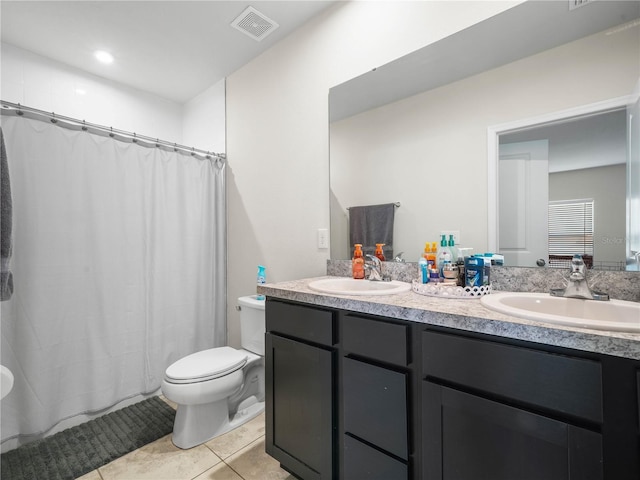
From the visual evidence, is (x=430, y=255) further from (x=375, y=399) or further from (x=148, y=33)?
(x=148, y=33)

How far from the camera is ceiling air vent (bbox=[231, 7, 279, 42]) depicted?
174 centimetres

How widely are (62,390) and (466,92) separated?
8.52 ft

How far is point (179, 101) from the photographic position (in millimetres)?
2773

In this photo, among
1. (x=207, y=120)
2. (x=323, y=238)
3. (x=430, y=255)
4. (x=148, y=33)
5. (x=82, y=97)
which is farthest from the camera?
(x=207, y=120)

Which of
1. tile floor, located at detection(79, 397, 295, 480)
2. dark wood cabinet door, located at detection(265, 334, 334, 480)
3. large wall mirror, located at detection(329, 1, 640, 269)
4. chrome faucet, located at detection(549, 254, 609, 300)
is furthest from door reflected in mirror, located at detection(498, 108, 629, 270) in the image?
tile floor, located at detection(79, 397, 295, 480)

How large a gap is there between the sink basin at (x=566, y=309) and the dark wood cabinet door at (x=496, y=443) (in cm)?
23

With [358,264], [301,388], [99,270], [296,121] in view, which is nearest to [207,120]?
[296,121]

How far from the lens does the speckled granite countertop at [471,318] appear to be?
0.62 meters

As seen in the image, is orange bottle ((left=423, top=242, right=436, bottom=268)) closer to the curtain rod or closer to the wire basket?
the wire basket

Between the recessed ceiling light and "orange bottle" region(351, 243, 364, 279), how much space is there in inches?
86.4

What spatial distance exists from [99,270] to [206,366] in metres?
0.91

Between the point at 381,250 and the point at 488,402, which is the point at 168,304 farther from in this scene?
the point at 488,402

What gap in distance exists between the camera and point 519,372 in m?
0.70

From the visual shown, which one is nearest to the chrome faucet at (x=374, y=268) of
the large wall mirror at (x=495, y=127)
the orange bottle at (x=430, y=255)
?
the large wall mirror at (x=495, y=127)
